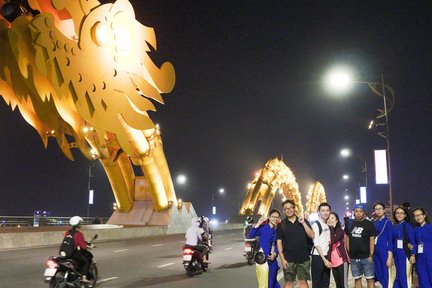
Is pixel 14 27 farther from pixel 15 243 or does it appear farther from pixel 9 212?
pixel 9 212

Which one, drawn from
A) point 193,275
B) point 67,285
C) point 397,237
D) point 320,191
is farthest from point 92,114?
point 320,191

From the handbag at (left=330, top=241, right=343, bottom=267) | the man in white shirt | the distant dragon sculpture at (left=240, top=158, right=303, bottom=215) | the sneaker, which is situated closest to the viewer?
the man in white shirt

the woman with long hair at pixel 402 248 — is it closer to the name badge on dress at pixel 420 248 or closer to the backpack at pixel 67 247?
the name badge on dress at pixel 420 248

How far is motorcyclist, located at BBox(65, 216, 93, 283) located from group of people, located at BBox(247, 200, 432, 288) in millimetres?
3854

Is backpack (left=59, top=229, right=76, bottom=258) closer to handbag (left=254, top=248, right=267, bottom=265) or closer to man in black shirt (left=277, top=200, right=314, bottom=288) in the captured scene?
handbag (left=254, top=248, right=267, bottom=265)

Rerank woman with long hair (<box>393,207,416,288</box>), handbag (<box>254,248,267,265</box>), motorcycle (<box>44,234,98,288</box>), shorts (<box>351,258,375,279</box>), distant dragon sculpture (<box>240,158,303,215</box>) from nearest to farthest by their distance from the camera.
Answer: handbag (<box>254,248,267,265</box>) < shorts (<box>351,258,375,279</box>) < woman with long hair (<box>393,207,416,288</box>) < motorcycle (<box>44,234,98,288</box>) < distant dragon sculpture (<box>240,158,303,215</box>)

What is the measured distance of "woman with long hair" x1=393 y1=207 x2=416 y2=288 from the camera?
968 cm

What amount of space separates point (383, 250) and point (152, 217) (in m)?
31.0

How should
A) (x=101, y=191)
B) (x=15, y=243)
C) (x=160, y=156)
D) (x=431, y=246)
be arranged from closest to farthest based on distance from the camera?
(x=431, y=246) → (x=15, y=243) → (x=160, y=156) → (x=101, y=191)

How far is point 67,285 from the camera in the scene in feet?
33.8

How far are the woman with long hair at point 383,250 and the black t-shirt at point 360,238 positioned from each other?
50 centimetres

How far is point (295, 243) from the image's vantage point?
8039 mm

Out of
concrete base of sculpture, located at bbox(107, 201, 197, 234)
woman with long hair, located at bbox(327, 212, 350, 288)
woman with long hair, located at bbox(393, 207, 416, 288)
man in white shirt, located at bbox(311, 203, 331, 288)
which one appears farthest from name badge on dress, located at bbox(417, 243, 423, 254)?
concrete base of sculpture, located at bbox(107, 201, 197, 234)

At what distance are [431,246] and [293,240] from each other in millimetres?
2961
